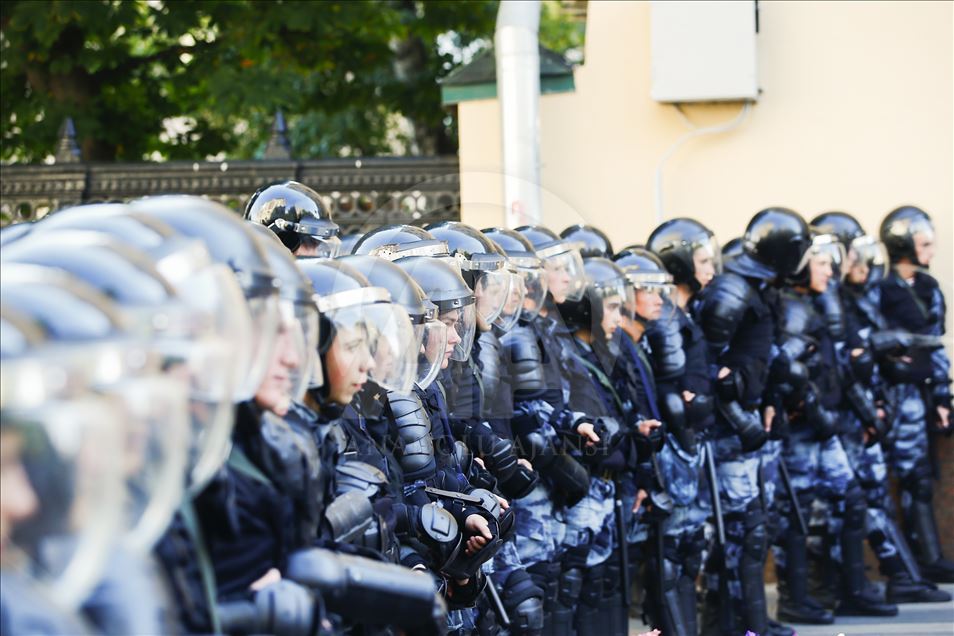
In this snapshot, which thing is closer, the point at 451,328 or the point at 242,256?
the point at 242,256

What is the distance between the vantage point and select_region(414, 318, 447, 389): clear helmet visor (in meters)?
4.50

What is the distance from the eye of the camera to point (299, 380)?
2996 millimetres

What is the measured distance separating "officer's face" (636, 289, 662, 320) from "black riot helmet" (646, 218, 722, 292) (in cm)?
77

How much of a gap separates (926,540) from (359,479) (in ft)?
23.3

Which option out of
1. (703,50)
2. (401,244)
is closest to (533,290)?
(401,244)

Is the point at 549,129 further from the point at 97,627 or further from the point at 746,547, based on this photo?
the point at 97,627

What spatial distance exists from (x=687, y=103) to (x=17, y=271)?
934cm

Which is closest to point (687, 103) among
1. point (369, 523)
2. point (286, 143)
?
point (286, 143)

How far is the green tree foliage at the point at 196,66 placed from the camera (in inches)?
464

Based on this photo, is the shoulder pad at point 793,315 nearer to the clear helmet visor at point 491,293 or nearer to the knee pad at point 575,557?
the knee pad at point 575,557

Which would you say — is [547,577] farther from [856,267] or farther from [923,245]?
[923,245]

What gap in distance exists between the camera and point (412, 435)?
4609 millimetres

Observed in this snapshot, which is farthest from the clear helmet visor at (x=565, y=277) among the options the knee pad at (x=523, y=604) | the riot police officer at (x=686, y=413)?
the knee pad at (x=523, y=604)

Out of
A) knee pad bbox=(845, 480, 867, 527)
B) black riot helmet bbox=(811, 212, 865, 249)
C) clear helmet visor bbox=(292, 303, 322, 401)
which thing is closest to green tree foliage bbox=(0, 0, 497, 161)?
black riot helmet bbox=(811, 212, 865, 249)
